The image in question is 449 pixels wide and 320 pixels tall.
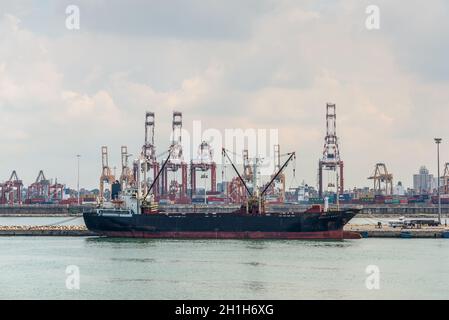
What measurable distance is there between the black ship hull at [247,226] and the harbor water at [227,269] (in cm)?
298

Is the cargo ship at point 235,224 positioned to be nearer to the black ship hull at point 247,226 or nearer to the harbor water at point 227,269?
the black ship hull at point 247,226

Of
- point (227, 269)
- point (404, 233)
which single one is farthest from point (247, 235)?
point (227, 269)

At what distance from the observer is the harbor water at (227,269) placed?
49812 mm

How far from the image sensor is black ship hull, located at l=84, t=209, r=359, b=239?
283 ft

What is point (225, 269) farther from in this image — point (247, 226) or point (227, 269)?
point (247, 226)

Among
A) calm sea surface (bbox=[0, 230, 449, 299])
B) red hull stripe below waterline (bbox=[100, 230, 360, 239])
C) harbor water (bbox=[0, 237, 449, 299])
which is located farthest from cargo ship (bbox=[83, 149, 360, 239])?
harbor water (bbox=[0, 237, 449, 299])

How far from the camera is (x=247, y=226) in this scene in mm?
86375

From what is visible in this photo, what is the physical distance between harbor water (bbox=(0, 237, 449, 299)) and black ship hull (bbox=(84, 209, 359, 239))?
2.98m

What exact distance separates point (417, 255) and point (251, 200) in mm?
24196

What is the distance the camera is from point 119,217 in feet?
293

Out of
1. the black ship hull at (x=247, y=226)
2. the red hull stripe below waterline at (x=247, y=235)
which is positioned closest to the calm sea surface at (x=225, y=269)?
the red hull stripe below waterline at (x=247, y=235)
